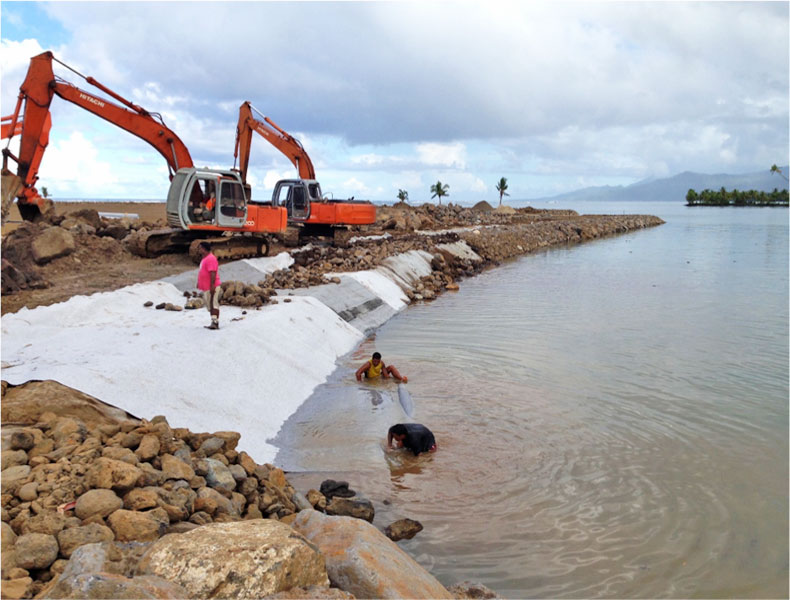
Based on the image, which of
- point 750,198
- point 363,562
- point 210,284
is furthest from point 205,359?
point 750,198

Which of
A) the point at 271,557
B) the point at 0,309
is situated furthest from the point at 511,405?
the point at 0,309

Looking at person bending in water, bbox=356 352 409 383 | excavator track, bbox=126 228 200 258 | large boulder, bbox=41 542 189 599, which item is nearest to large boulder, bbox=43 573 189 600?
large boulder, bbox=41 542 189 599

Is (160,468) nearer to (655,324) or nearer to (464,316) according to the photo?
(464,316)

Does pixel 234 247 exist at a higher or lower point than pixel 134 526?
higher

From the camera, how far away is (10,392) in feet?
22.7

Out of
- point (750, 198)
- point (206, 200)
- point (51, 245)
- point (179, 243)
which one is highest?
point (750, 198)

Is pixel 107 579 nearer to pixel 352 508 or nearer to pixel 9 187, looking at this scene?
pixel 352 508

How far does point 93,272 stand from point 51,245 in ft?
5.51

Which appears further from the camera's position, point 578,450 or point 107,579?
point 578,450

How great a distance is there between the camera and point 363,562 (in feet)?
13.2

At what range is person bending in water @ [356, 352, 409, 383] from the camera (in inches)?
435

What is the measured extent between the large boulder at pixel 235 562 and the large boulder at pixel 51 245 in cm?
1427

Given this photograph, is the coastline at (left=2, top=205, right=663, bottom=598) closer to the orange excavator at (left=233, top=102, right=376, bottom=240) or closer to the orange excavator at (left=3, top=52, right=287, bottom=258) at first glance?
the orange excavator at (left=3, top=52, right=287, bottom=258)

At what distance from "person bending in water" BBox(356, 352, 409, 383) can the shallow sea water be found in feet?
0.96
